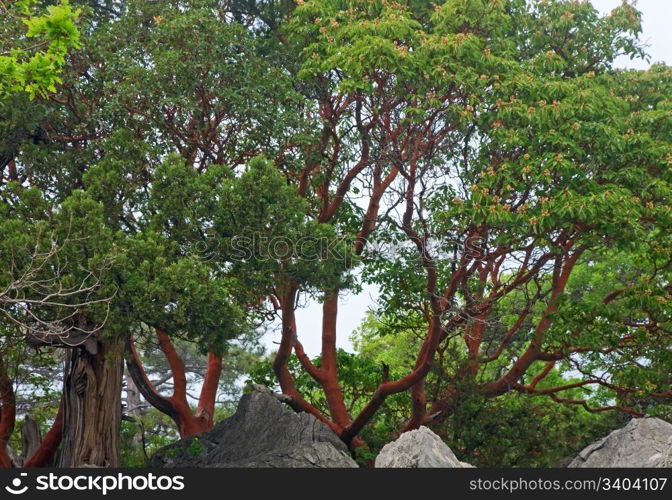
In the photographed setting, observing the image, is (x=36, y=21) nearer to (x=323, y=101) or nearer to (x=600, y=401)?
(x=323, y=101)

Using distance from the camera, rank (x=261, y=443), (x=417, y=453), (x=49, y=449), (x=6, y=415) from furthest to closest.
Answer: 1. (x=6, y=415)
2. (x=49, y=449)
3. (x=261, y=443)
4. (x=417, y=453)

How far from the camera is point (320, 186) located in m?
18.0

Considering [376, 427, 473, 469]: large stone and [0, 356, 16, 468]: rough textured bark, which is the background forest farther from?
[376, 427, 473, 469]: large stone

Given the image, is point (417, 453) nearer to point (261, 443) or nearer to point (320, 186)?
point (261, 443)

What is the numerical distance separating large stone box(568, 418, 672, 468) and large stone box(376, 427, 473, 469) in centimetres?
298

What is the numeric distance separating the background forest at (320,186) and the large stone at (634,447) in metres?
2.22

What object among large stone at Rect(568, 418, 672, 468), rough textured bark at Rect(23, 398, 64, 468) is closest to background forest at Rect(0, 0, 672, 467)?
rough textured bark at Rect(23, 398, 64, 468)

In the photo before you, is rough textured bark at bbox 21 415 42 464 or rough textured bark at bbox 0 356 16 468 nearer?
rough textured bark at bbox 0 356 16 468

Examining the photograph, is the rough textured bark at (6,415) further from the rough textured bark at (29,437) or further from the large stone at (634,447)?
the large stone at (634,447)

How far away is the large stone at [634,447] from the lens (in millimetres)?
14328

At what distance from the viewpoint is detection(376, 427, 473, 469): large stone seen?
12.7 meters

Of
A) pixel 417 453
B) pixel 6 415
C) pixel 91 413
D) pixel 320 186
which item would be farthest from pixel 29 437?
pixel 417 453

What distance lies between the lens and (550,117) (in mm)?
14477

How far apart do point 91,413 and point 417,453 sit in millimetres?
6070
